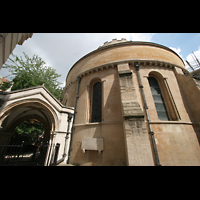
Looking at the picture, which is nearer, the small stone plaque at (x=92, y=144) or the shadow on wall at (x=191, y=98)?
the small stone plaque at (x=92, y=144)

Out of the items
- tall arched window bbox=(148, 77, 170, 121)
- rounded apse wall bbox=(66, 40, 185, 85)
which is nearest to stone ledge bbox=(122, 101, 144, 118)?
tall arched window bbox=(148, 77, 170, 121)

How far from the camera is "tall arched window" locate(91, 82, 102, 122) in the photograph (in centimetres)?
696

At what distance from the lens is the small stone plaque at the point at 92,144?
5.60 m

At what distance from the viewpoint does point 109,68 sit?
7.81 meters

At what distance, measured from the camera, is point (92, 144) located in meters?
5.77

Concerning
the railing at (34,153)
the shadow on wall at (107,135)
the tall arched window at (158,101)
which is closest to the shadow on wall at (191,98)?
the tall arched window at (158,101)

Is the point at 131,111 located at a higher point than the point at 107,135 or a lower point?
higher

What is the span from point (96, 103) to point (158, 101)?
4637 millimetres

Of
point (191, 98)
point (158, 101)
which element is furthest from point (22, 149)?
point (191, 98)

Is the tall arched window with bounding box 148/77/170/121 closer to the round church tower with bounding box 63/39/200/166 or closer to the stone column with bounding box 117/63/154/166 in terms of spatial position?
the round church tower with bounding box 63/39/200/166

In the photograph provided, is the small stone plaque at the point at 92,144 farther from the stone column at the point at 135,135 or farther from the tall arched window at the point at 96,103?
the stone column at the point at 135,135

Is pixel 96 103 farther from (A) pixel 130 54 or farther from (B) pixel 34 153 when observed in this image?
(B) pixel 34 153
